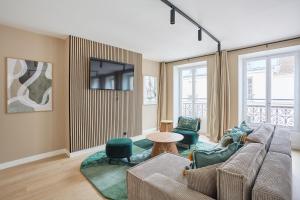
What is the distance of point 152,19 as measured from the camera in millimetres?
2668

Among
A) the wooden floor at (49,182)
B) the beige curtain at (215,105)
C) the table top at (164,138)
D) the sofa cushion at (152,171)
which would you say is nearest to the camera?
the sofa cushion at (152,171)

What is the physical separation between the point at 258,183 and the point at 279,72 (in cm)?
422

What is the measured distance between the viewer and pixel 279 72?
4.06m

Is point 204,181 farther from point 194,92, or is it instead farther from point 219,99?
point 194,92

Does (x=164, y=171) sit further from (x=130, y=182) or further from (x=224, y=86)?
(x=224, y=86)

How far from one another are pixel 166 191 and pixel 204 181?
0.95 feet

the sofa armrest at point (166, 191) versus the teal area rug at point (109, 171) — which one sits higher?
the sofa armrest at point (166, 191)

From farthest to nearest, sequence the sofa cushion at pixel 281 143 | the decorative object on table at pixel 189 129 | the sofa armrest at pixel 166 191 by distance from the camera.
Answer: the decorative object on table at pixel 189 129, the sofa cushion at pixel 281 143, the sofa armrest at pixel 166 191

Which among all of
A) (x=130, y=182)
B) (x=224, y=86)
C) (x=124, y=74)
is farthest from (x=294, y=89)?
(x=130, y=182)

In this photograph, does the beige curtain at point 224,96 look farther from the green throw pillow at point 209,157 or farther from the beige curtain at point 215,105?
the green throw pillow at point 209,157

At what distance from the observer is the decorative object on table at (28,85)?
292cm

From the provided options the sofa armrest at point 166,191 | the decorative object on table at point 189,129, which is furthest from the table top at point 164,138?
the sofa armrest at point 166,191

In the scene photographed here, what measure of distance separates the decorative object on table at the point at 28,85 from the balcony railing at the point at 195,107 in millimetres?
4333

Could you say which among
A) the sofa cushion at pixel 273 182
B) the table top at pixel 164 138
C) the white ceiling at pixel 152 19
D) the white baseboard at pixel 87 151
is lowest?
the white baseboard at pixel 87 151
